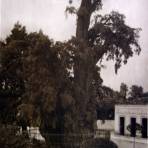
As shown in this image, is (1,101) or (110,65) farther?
(1,101)

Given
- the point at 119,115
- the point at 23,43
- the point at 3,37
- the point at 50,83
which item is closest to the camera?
the point at 50,83

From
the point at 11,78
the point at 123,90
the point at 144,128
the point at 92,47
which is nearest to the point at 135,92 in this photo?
the point at 123,90

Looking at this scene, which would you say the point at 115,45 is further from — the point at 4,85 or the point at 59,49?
the point at 4,85

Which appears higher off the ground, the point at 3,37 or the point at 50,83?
the point at 3,37

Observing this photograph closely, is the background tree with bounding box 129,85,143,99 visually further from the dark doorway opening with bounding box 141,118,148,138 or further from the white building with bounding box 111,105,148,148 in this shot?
the dark doorway opening with bounding box 141,118,148,138

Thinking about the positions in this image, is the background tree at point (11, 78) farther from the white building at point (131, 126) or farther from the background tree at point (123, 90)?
the background tree at point (123, 90)

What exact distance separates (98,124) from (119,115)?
0.55 meters

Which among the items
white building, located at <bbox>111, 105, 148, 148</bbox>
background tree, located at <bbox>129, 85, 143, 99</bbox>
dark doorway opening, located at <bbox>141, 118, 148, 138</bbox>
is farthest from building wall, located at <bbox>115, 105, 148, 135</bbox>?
background tree, located at <bbox>129, 85, 143, 99</bbox>

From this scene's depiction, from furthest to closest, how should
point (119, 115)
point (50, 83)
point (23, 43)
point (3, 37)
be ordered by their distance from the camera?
point (3, 37) < point (23, 43) < point (119, 115) < point (50, 83)

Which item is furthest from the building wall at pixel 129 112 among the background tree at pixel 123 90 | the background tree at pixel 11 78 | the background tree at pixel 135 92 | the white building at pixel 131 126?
the background tree at pixel 11 78

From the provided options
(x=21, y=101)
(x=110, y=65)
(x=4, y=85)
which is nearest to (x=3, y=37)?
(x=4, y=85)

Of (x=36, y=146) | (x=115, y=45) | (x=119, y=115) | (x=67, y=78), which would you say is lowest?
(x=36, y=146)

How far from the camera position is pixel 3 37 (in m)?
12.4

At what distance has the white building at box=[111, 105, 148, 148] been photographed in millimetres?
9223
